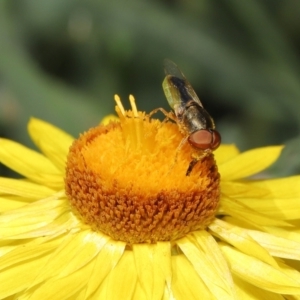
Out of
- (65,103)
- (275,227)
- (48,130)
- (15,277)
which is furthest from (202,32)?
(15,277)

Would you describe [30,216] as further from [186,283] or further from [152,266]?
[186,283]

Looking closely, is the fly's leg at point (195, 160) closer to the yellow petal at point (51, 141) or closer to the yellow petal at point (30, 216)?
the yellow petal at point (30, 216)

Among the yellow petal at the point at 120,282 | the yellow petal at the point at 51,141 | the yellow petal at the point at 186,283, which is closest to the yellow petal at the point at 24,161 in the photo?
the yellow petal at the point at 51,141

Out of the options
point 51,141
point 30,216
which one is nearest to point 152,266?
point 30,216

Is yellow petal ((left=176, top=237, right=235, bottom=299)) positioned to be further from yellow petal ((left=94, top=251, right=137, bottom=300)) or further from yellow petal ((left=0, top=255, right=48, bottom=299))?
yellow petal ((left=0, top=255, right=48, bottom=299))

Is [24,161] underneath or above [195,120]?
above

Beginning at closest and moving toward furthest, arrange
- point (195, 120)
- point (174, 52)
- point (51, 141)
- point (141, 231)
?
point (141, 231)
point (195, 120)
point (51, 141)
point (174, 52)

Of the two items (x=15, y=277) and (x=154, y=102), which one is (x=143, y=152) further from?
(x=154, y=102)

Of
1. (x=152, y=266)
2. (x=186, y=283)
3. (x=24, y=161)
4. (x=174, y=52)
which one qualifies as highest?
(x=174, y=52)

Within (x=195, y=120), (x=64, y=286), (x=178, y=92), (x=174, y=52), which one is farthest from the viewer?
(x=174, y=52)
